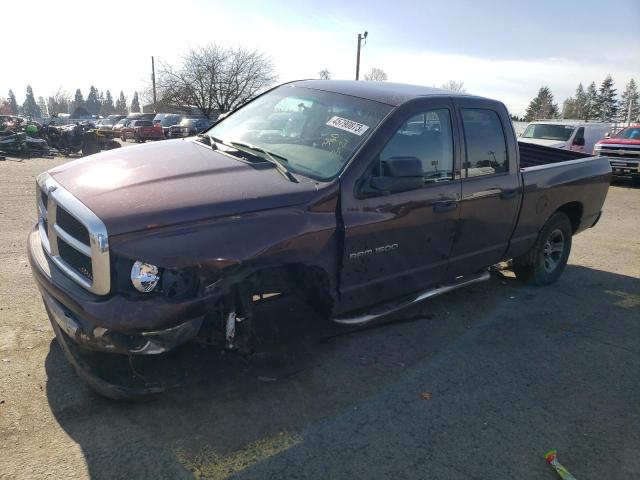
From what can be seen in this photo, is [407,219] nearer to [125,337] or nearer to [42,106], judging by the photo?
[125,337]

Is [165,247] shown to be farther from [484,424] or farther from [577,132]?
[577,132]

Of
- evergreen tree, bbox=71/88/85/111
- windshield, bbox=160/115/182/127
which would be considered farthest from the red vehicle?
evergreen tree, bbox=71/88/85/111

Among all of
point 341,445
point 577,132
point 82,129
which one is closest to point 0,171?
point 82,129

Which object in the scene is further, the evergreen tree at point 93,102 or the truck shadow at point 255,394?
the evergreen tree at point 93,102

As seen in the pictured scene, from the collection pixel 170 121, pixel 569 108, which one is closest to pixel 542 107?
pixel 569 108

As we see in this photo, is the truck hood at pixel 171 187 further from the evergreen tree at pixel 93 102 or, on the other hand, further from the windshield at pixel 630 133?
the evergreen tree at pixel 93 102

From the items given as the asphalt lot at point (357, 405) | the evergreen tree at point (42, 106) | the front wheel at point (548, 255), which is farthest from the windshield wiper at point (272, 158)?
the evergreen tree at point (42, 106)

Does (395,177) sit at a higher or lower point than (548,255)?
higher

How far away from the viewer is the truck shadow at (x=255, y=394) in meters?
2.59

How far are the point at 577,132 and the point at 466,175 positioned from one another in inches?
607

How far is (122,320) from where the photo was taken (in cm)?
250

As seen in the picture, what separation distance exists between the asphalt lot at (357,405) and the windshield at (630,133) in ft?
48.0

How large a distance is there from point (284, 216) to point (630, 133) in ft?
59.1

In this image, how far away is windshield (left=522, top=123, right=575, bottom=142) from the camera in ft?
55.2
